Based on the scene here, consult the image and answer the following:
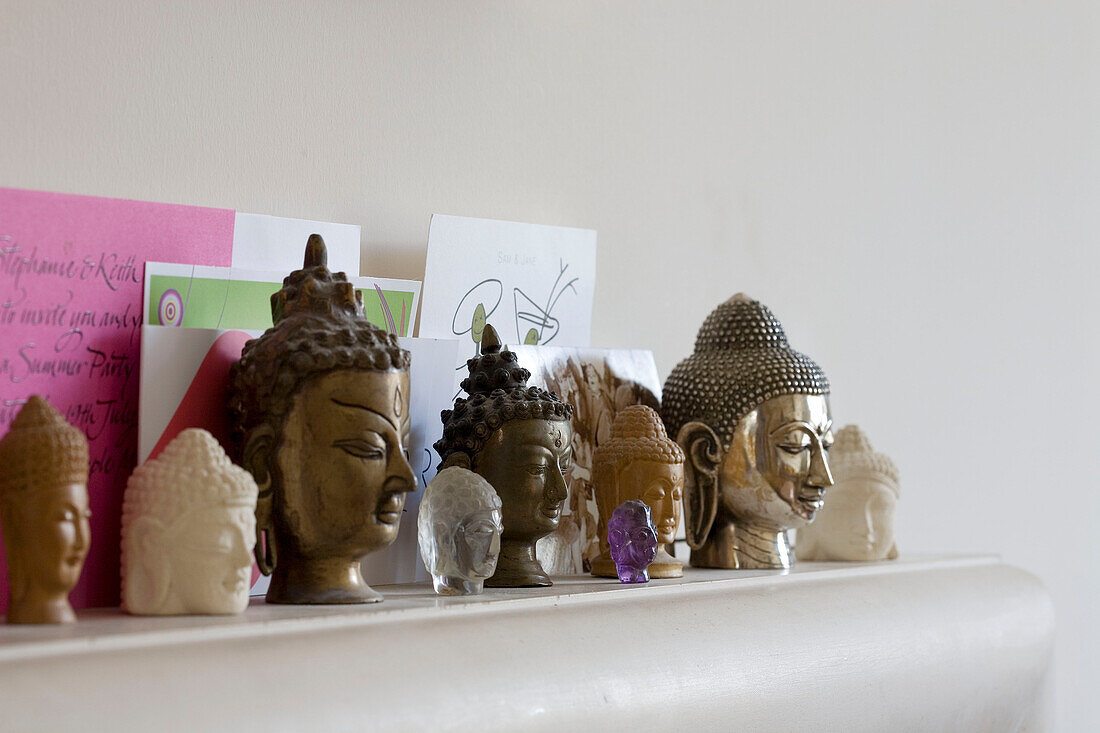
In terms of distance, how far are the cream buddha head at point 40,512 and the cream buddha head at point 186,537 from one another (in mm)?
43

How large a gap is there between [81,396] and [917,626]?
70cm

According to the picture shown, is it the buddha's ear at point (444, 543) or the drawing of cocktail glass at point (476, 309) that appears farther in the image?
the drawing of cocktail glass at point (476, 309)

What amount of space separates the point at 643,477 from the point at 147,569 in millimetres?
404

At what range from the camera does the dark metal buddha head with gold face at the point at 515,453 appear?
33.6 inches

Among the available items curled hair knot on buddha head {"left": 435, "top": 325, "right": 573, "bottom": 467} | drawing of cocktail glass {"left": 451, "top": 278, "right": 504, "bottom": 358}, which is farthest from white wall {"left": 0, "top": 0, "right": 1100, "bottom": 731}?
curled hair knot on buddha head {"left": 435, "top": 325, "right": 573, "bottom": 467}

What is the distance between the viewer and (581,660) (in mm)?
737

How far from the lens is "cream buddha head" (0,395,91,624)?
639 mm

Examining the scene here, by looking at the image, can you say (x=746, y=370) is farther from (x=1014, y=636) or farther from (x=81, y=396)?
(x=81, y=396)

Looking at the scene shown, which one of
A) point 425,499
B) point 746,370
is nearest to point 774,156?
point 746,370

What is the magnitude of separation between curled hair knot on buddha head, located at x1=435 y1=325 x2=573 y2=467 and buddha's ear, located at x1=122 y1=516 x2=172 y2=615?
0.23 meters

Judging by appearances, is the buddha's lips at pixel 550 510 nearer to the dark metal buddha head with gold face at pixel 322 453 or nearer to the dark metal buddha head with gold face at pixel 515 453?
the dark metal buddha head with gold face at pixel 515 453

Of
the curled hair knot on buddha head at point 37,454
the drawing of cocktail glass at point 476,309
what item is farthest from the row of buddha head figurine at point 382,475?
the drawing of cocktail glass at point 476,309

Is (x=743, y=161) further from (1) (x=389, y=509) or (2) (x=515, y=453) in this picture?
(1) (x=389, y=509)

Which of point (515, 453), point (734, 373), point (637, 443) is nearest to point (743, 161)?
point (734, 373)
